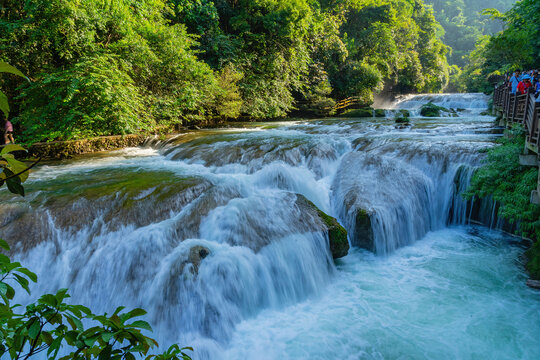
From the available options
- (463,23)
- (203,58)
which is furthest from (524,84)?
(463,23)

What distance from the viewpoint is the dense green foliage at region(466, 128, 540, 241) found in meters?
6.02

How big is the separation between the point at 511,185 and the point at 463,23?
8557cm

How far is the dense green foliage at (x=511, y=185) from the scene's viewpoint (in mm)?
6023

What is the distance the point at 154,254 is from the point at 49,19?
8.57 m

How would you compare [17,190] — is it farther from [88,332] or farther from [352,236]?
[352,236]

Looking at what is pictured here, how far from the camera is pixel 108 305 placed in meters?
A: 4.38

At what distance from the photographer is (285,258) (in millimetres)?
5398

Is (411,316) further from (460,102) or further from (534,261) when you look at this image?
(460,102)

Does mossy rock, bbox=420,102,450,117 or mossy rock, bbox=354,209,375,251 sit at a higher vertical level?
mossy rock, bbox=420,102,450,117

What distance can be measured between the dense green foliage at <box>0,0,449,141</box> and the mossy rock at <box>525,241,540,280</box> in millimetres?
7645

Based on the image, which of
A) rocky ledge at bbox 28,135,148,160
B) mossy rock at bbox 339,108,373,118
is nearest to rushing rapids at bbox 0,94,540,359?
rocky ledge at bbox 28,135,148,160

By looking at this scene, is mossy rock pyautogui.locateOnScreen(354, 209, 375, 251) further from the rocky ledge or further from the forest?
the rocky ledge

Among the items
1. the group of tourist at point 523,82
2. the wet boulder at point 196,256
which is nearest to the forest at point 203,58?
the wet boulder at point 196,256

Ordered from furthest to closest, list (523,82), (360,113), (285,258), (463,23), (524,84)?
(463,23)
(360,113)
(523,82)
(524,84)
(285,258)
